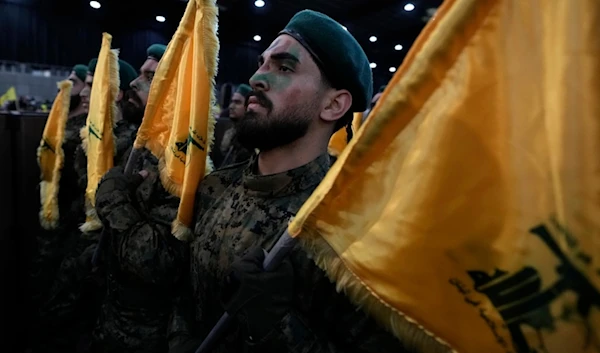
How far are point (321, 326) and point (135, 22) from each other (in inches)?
475

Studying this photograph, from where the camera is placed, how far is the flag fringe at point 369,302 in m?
0.69

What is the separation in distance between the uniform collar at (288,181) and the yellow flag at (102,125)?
119 cm

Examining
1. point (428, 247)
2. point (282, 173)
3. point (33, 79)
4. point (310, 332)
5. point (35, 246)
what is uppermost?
point (428, 247)

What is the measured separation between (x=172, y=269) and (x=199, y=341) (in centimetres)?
34

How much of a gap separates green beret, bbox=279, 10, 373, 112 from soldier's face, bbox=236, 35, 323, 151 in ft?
0.08

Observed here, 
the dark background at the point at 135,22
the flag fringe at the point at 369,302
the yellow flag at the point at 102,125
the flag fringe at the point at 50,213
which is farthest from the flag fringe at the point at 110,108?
the dark background at the point at 135,22

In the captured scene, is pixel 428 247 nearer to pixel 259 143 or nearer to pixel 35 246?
pixel 259 143

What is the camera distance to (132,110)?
246cm

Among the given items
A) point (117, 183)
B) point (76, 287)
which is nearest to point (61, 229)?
point (76, 287)

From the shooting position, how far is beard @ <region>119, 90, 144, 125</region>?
242 centimetres

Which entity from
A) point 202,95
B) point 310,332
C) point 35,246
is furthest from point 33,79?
point 310,332

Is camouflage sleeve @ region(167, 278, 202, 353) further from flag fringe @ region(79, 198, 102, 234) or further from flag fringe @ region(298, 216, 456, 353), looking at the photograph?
flag fringe @ region(79, 198, 102, 234)

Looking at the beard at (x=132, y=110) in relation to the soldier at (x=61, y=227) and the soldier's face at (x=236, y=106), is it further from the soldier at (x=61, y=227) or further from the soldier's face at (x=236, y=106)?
the soldier's face at (x=236, y=106)

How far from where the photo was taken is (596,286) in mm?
547
